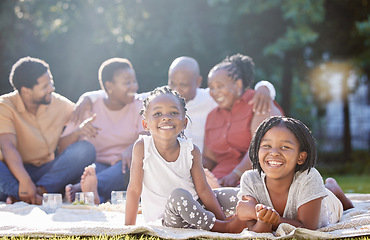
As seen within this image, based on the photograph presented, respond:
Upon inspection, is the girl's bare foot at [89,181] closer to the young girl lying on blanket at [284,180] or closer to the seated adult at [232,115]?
the seated adult at [232,115]

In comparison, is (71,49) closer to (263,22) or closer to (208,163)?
(263,22)

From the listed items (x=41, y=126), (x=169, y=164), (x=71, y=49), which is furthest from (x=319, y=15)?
(x=169, y=164)

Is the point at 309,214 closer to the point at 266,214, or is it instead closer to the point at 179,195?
the point at 266,214

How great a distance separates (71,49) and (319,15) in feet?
18.4

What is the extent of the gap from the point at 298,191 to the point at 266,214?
360 mm

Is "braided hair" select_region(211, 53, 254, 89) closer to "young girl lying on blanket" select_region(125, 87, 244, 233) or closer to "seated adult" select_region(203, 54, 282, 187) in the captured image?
"seated adult" select_region(203, 54, 282, 187)

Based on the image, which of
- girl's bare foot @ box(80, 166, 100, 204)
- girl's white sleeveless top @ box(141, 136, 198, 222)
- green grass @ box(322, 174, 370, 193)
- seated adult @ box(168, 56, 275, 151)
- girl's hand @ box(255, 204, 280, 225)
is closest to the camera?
girl's hand @ box(255, 204, 280, 225)

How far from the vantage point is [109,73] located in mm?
5395

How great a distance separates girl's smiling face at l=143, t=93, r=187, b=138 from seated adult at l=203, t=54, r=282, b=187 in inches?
57.4

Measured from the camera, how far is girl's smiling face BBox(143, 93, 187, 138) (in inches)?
129

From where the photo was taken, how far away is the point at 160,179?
3365 mm

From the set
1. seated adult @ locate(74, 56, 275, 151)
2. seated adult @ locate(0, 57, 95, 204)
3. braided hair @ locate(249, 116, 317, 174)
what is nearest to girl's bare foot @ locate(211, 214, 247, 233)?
braided hair @ locate(249, 116, 317, 174)

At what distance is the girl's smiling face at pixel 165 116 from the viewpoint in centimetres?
328

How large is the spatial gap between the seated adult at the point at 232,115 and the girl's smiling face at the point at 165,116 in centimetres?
146
